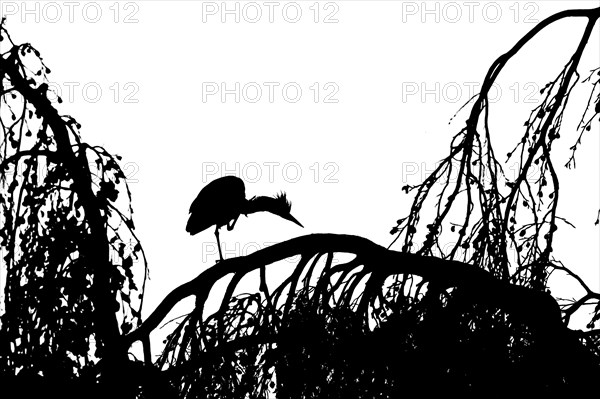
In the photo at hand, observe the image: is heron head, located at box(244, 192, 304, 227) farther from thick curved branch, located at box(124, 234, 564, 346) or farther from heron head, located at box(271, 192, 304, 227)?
thick curved branch, located at box(124, 234, 564, 346)

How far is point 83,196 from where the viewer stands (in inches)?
213

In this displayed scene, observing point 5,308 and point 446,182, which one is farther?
point 446,182

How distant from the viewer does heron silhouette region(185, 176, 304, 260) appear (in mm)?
9648

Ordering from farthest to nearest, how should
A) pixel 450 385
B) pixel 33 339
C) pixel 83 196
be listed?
pixel 83 196
pixel 33 339
pixel 450 385

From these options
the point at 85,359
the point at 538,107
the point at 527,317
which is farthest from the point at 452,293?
the point at 85,359

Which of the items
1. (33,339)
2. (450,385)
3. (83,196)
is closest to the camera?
(450,385)

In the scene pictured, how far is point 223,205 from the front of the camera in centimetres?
966

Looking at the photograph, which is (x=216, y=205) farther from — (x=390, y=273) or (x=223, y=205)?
(x=390, y=273)

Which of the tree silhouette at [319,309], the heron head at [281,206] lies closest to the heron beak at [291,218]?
the heron head at [281,206]

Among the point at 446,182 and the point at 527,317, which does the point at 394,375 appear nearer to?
the point at 527,317

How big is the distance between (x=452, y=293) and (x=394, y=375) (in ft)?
1.81

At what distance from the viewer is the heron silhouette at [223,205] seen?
9.65 metres

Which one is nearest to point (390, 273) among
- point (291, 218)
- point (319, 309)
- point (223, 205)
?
point (319, 309)

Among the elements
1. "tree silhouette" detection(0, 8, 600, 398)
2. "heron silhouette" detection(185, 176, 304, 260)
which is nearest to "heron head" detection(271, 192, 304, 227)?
"heron silhouette" detection(185, 176, 304, 260)
